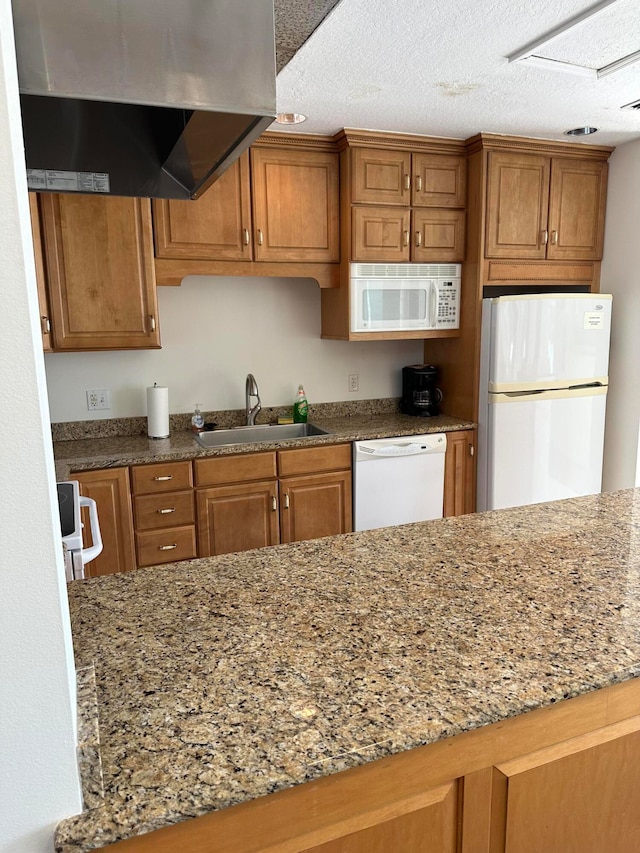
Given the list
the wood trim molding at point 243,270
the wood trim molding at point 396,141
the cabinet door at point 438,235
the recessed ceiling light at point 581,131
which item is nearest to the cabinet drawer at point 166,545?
the wood trim molding at point 243,270

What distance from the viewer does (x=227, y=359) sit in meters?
3.52

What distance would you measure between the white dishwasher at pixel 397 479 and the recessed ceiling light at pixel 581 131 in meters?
1.78

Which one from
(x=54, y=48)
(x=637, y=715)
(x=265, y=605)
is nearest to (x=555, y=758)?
(x=637, y=715)

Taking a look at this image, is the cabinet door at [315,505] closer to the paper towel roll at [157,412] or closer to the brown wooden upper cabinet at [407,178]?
the paper towel roll at [157,412]

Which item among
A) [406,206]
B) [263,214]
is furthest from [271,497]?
[406,206]

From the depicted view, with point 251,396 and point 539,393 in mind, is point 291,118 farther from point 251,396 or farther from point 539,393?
point 539,393

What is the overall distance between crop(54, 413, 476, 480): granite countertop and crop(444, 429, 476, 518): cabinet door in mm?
75

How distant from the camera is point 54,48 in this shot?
786 millimetres

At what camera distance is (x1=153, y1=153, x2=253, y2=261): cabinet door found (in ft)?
9.75

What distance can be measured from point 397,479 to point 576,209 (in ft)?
6.40

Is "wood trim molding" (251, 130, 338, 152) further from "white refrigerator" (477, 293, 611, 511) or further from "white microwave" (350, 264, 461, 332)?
"white refrigerator" (477, 293, 611, 511)

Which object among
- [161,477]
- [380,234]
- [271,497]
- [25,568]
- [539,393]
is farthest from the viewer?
[539,393]

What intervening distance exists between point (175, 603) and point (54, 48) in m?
0.95

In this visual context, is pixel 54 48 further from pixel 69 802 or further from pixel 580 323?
pixel 580 323
